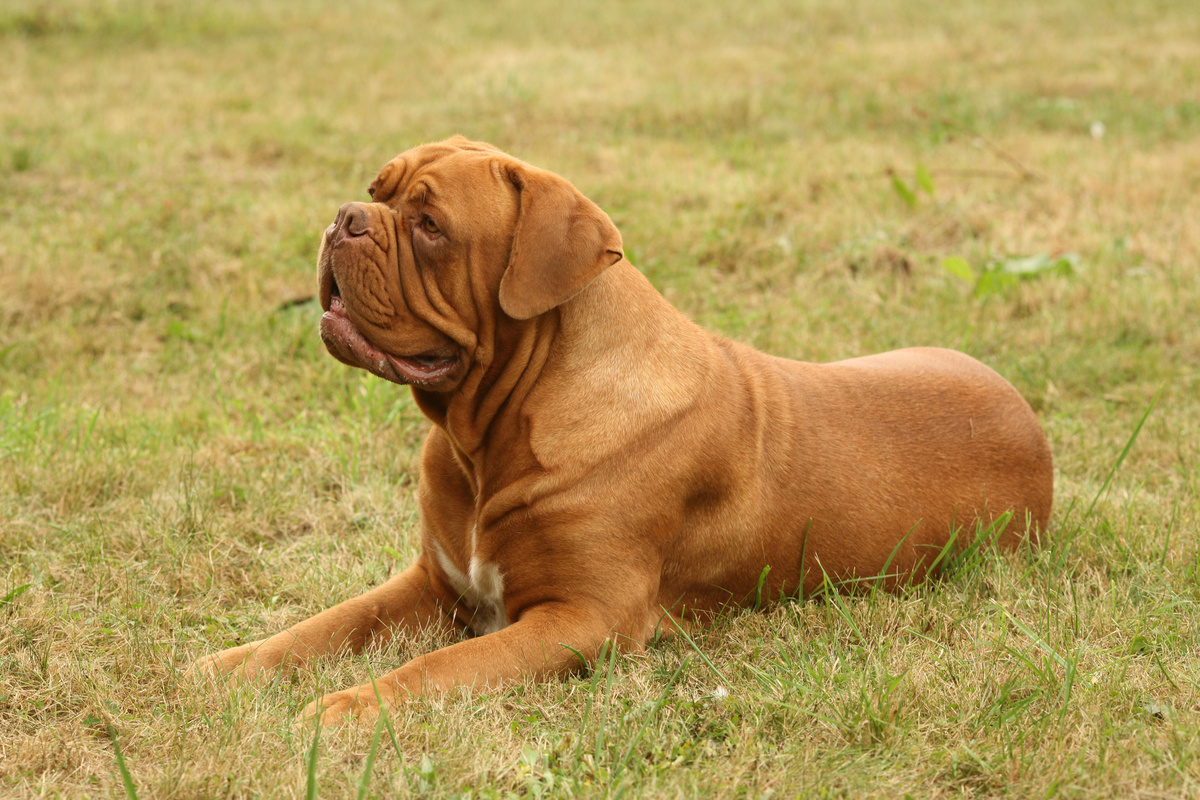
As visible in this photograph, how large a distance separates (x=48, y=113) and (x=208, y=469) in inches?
250

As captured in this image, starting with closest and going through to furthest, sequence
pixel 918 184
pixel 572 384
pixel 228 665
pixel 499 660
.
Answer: pixel 499 660
pixel 228 665
pixel 572 384
pixel 918 184

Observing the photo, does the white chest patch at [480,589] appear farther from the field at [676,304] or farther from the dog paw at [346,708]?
the dog paw at [346,708]

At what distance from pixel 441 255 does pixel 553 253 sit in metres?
0.36

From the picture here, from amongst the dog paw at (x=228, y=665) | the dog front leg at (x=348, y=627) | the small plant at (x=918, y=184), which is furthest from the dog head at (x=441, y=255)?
the small plant at (x=918, y=184)

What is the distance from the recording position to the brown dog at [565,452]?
10.9 ft

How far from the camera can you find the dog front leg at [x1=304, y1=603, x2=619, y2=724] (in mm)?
3070

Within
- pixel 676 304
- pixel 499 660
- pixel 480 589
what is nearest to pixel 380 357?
pixel 480 589

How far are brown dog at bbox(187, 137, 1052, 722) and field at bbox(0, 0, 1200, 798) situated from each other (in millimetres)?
156

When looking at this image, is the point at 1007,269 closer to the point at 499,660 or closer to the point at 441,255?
the point at 441,255

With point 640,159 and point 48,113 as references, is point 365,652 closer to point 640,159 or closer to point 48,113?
point 640,159

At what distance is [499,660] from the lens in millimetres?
3189

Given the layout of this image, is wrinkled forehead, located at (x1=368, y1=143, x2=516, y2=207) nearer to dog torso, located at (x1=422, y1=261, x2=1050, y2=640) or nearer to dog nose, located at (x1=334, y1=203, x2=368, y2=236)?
dog nose, located at (x1=334, y1=203, x2=368, y2=236)

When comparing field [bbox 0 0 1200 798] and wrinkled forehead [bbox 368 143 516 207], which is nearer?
field [bbox 0 0 1200 798]

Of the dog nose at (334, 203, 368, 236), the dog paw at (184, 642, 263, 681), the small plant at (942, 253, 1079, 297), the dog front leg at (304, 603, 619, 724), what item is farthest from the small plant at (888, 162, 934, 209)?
the dog paw at (184, 642, 263, 681)
